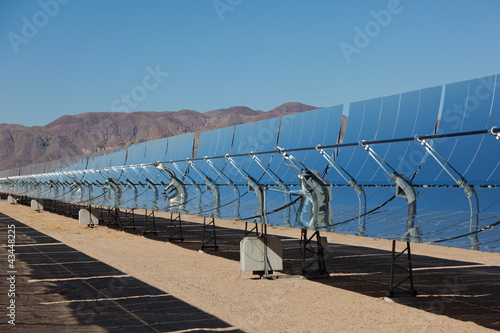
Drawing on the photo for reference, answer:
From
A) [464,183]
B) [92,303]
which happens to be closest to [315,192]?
[464,183]

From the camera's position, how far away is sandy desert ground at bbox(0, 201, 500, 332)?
11734 millimetres

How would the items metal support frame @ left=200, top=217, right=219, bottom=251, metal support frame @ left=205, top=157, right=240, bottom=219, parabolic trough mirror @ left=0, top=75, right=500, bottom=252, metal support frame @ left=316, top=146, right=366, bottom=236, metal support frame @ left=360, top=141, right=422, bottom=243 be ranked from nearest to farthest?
parabolic trough mirror @ left=0, top=75, right=500, bottom=252, metal support frame @ left=360, top=141, right=422, bottom=243, metal support frame @ left=316, top=146, right=366, bottom=236, metal support frame @ left=205, top=157, right=240, bottom=219, metal support frame @ left=200, top=217, right=219, bottom=251

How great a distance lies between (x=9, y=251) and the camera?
79.0ft

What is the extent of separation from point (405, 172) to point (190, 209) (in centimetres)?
1010

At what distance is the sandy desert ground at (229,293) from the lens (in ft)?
38.5

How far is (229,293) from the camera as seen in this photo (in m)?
15.4

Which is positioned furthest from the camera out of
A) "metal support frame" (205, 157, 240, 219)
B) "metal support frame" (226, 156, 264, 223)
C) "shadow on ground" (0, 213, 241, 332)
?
"metal support frame" (205, 157, 240, 219)

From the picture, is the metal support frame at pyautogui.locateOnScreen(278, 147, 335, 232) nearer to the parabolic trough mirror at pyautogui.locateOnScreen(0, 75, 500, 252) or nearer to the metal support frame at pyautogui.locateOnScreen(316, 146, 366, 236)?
the parabolic trough mirror at pyautogui.locateOnScreen(0, 75, 500, 252)

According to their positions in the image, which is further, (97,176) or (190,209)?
(97,176)

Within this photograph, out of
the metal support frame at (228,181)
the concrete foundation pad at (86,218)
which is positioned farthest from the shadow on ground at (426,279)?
the concrete foundation pad at (86,218)

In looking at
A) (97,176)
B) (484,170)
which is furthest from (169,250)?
(97,176)

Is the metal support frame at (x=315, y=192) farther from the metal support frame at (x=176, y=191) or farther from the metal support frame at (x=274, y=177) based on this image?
the metal support frame at (x=176, y=191)

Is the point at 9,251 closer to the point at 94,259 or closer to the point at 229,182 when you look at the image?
the point at 94,259

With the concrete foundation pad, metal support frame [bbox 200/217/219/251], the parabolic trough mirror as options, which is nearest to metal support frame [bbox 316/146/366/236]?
the parabolic trough mirror
